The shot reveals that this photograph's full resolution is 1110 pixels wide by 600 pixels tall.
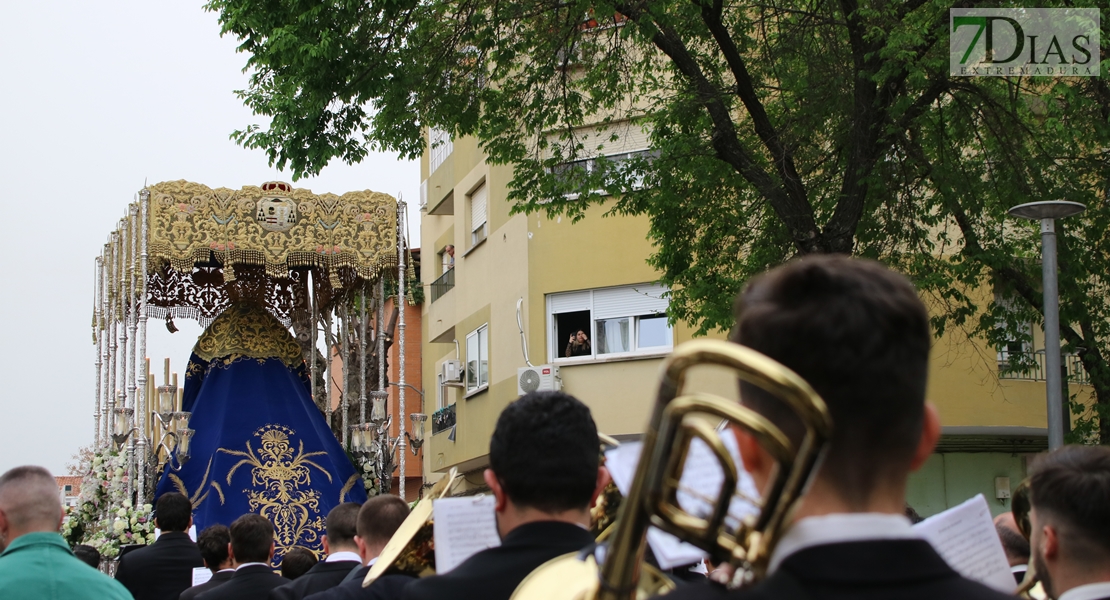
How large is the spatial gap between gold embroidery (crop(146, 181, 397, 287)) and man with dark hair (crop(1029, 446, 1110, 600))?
39.2 ft

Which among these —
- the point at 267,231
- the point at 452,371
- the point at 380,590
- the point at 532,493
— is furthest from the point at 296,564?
the point at 452,371

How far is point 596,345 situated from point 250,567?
1349 cm

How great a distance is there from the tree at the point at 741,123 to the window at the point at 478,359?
975 cm

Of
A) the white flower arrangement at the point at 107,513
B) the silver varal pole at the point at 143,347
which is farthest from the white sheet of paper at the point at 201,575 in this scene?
the silver varal pole at the point at 143,347

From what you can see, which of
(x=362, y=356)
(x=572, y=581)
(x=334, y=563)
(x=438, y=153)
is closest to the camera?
(x=572, y=581)

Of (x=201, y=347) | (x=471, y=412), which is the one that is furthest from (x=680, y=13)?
(x=471, y=412)

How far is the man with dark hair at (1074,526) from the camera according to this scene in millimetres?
2465

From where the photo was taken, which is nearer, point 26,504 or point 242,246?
point 26,504

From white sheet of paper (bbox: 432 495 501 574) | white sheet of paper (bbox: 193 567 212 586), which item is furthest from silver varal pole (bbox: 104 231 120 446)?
white sheet of paper (bbox: 432 495 501 574)

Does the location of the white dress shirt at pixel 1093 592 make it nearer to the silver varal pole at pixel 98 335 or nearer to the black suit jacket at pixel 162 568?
the black suit jacket at pixel 162 568

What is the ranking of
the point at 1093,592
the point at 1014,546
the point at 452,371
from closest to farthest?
the point at 1093,592 → the point at 1014,546 → the point at 452,371

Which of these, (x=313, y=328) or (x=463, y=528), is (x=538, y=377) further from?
(x=463, y=528)

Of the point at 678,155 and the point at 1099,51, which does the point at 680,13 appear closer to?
the point at 678,155

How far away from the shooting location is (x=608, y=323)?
19.1 meters
